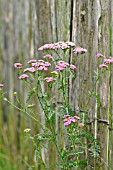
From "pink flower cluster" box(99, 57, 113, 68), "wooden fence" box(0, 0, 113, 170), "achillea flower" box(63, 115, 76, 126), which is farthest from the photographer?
"wooden fence" box(0, 0, 113, 170)

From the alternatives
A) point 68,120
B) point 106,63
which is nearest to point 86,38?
point 106,63

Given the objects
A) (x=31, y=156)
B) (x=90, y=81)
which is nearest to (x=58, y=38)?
(x=90, y=81)

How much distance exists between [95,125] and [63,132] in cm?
33

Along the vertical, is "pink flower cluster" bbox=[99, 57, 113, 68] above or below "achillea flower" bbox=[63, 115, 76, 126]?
above

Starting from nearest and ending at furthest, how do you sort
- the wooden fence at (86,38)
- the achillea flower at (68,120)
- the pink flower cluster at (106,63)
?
the achillea flower at (68,120), the pink flower cluster at (106,63), the wooden fence at (86,38)

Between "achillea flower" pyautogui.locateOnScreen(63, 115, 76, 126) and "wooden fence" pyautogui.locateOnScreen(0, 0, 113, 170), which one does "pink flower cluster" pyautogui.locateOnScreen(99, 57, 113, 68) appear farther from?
"achillea flower" pyautogui.locateOnScreen(63, 115, 76, 126)

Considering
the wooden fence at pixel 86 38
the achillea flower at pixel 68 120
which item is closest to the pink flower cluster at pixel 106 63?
the wooden fence at pixel 86 38

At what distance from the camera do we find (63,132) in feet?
11.4

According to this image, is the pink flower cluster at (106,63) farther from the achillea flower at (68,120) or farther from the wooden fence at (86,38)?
the achillea flower at (68,120)

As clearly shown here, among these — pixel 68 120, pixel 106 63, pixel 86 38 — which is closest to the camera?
pixel 68 120

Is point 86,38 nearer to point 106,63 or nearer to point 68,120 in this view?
point 106,63

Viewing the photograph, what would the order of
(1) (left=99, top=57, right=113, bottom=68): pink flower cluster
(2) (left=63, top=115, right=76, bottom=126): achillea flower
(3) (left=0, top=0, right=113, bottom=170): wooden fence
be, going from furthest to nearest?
(3) (left=0, top=0, right=113, bottom=170): wooden fence → (1) (left=99, top=57, right=113, bottom=68): pink flower cluster → (2) (left=63, top=115, right=76, bottom=126): achillea flower

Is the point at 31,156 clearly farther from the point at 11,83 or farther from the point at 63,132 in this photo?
the point at 63,132

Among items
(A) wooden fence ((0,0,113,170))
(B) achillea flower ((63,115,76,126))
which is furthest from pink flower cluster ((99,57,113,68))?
(B) achillea flower ((63,115,76,126))
